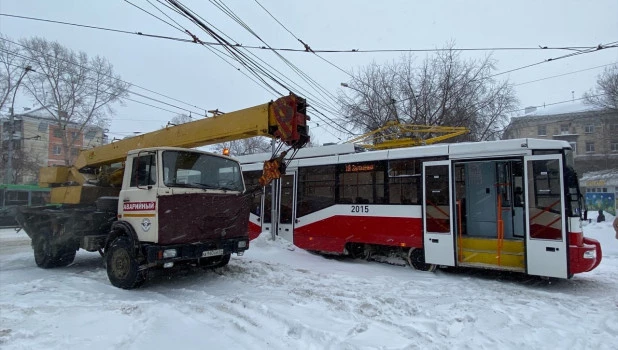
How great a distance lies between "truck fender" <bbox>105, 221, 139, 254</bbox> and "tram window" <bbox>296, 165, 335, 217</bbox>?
5.04 meters

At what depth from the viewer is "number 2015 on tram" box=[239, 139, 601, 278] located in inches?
294

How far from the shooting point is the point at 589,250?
23.6ft

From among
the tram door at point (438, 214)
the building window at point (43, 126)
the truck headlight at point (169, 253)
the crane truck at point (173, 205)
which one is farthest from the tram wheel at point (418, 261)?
the building window at point (43, 126)

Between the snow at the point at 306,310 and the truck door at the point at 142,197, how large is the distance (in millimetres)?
1103

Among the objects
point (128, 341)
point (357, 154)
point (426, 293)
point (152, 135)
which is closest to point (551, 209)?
point (426, 293)

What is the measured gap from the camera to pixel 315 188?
35.8 ft

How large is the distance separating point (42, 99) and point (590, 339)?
44.9 metres

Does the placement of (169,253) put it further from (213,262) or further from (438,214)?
(438,214)

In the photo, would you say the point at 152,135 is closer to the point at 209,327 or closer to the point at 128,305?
the point at 128,305

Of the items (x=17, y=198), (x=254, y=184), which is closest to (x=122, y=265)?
(x=254, y=184)

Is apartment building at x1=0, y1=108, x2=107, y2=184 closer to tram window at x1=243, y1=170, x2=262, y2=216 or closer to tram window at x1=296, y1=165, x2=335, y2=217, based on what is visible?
tram window at x1=243, y1=170, x2=262, y2=216

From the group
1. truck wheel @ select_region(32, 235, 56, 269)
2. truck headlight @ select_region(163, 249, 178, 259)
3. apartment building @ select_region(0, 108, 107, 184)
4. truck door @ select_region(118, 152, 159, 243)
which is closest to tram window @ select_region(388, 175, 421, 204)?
truck headlight @ select_region(163, 249, 178, 259)

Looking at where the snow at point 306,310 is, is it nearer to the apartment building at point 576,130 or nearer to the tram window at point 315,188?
the tram window at point 315,188

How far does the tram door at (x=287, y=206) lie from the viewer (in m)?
11.4
